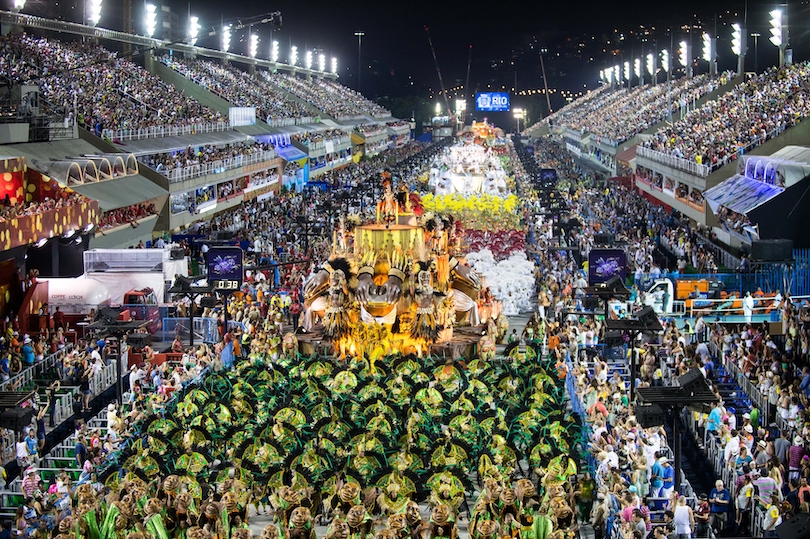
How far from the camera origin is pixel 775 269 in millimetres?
33438

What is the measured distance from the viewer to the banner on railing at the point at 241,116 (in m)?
69.7

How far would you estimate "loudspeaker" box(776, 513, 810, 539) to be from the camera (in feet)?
35.9

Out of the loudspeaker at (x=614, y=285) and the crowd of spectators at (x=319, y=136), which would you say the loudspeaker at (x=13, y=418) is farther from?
the crowd of spectators at (x=319, y=136)

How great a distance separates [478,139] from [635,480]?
85.1 meters

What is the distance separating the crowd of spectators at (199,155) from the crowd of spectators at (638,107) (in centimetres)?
2766

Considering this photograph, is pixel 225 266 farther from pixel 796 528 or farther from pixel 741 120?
pixel 741 120

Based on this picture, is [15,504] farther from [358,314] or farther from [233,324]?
[233,324]

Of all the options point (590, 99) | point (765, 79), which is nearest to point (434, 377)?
point (765, 79)

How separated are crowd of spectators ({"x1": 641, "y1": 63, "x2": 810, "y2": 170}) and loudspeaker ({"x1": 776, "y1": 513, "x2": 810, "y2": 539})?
3554cm

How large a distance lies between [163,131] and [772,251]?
32201mm

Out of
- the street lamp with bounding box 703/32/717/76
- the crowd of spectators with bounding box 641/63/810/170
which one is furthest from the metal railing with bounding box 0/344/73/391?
the street lamp with bounding box 703/32/717/76

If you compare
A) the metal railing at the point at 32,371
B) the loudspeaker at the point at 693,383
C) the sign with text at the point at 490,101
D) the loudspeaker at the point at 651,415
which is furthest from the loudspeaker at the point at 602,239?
the sign with text at the point at 490,101

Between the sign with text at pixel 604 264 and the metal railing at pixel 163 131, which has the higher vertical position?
the metal railing at pixel 163 131

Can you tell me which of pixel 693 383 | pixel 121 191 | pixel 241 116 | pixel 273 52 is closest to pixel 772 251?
pixel 693 383
